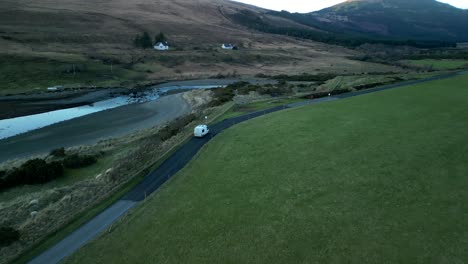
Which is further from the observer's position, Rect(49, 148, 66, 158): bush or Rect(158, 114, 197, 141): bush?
Rect(158, 114, 197, 141): bush

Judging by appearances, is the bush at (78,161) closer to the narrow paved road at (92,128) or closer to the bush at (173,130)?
the bush at (173,130)

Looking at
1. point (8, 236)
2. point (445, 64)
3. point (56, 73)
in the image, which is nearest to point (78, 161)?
→ point (8, 236)

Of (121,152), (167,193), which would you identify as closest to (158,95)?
(121,152)

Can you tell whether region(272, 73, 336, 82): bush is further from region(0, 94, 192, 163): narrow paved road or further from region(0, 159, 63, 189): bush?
region(0, 159, 63, 189): bush

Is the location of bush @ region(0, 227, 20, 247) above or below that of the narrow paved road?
above

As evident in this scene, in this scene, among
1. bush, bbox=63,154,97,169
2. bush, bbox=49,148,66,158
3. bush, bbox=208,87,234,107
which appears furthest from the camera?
bush, bbox=208,87,234,107

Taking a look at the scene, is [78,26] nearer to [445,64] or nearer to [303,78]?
[303,78]

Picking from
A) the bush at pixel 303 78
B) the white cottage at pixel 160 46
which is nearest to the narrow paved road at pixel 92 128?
the bush at pixel 303 78

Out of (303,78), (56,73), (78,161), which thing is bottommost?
(78,161)

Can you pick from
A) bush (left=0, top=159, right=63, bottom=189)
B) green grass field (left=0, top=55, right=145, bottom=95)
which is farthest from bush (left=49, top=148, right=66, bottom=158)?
green grass field (left=0, top=55, right=145, bottom=95)
